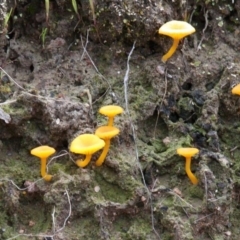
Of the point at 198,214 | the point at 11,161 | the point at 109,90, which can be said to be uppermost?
the point at 109,90

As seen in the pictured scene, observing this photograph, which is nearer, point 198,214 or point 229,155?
point 198,214

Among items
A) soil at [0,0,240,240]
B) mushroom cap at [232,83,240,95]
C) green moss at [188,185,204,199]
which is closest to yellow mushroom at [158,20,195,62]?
soil at [0,0,240,240]

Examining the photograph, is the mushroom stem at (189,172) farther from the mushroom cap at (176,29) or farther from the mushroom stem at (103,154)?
the mushroom cap at (176,29)

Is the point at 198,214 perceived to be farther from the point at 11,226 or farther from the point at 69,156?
the point at 11,226

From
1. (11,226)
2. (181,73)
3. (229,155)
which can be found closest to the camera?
(11,226)

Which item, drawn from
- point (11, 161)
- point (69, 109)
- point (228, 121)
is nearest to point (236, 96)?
point (228, 121)

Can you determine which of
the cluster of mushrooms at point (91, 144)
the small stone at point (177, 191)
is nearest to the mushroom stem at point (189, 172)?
the small stone at point (177, 191)
